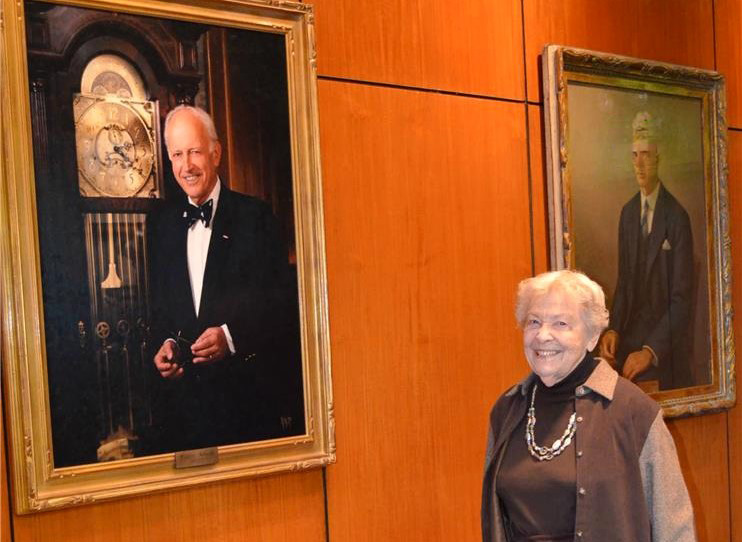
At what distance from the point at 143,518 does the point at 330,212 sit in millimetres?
1238

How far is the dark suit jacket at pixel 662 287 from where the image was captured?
3.80 metres

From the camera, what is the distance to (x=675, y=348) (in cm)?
397

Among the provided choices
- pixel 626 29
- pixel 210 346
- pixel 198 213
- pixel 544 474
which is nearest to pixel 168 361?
pixel 210 346

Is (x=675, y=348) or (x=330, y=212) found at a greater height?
(x=330, y=212)

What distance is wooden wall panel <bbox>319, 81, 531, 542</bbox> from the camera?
305cm

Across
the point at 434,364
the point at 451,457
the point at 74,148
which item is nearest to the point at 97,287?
the point at 74,148

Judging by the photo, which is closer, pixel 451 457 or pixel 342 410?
pixel 342 410

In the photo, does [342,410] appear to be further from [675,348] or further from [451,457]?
[675,348]

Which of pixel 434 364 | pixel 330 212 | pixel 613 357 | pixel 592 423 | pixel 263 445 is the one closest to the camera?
pixel 592 423

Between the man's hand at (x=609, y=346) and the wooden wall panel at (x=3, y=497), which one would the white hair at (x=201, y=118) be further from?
the man's hand at (x=609, y=346)

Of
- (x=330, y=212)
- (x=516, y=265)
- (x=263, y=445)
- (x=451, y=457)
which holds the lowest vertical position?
(x=451, y=457)

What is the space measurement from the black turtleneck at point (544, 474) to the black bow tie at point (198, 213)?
4.03ft

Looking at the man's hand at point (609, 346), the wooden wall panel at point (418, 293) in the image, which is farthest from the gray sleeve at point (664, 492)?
the man's hand at point (609, 346)

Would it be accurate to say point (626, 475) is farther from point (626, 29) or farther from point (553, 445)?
point (626, 29)
